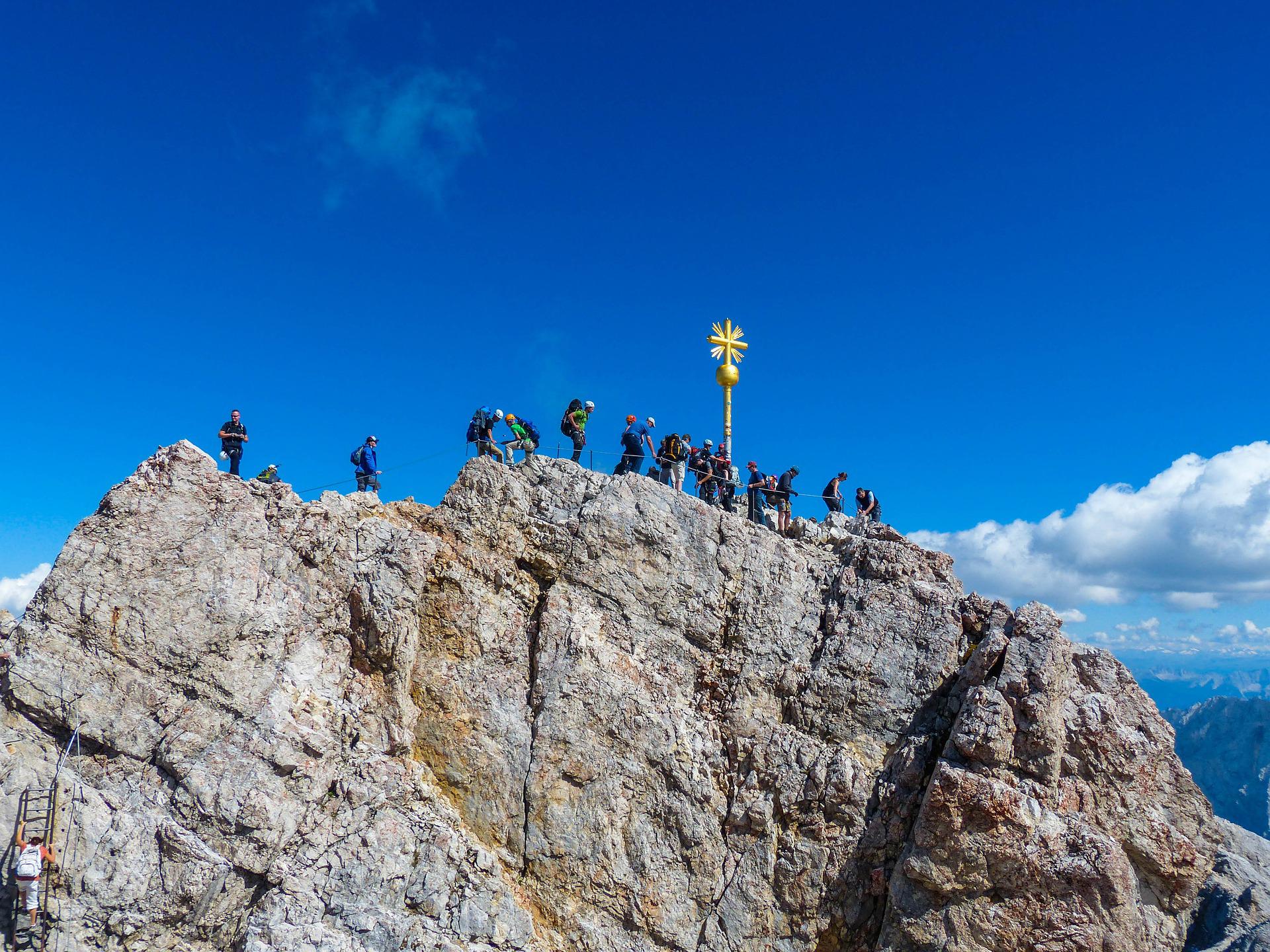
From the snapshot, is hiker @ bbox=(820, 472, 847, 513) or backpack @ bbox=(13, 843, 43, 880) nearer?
backpack @ bbox=(13, 843, 43, 880)

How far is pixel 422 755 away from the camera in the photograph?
24.1 m

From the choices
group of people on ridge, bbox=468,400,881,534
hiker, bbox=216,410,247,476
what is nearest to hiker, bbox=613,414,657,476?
group of people on ridge, bbox=468,400,881,534

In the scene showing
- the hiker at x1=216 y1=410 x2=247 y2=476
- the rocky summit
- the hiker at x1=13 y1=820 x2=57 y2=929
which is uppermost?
the hiker at x1=216 y1=410 x2=247 y2=476

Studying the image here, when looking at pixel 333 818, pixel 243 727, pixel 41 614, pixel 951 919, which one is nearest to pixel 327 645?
pixel 243 727

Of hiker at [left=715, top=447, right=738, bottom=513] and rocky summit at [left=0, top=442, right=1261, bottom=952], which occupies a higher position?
hiker at [left=715, top=447, right=738, bottom=513]

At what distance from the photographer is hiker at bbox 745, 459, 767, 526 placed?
3091 cm

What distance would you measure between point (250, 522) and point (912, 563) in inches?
903

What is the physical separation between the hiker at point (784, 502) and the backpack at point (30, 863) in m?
25.1

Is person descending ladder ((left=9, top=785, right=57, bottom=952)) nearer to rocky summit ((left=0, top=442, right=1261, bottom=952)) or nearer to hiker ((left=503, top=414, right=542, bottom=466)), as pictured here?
rocky summit ((left=0, top=442, right=1261, bottom=952))

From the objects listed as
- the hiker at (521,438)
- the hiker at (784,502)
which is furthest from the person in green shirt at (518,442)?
the hiker at (784,502)

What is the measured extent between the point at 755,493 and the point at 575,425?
25.6 ft

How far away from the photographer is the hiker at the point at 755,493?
30.9 m

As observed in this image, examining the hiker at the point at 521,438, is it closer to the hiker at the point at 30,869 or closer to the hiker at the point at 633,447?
the hiker at the point at 633,447

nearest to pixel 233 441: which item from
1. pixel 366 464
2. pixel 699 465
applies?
pixel 366 464
